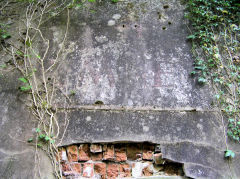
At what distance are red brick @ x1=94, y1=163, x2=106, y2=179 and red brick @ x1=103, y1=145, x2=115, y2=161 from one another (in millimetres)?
80

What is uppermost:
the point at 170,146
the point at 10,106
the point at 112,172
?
the point at 10,106

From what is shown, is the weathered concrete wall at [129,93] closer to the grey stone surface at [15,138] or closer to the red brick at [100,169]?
the grey stone surface at [15,138]

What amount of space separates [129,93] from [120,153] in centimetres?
56

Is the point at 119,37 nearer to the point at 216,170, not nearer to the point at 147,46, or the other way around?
the point at 147,46

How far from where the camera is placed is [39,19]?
2.57 metres

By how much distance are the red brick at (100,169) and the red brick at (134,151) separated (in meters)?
0.24

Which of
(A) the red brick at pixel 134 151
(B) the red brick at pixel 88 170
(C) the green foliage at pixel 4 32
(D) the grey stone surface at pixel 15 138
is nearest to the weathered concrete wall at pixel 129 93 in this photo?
(D) the grey stone surface at pixel 15 138

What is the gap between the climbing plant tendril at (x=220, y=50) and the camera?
82.8 inches

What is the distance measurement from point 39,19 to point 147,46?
129 centimetres

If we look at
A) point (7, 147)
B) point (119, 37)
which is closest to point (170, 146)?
point (119, 37)

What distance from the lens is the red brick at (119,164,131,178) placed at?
1.97 metres

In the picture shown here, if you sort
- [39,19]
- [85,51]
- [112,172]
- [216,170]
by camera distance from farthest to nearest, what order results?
[39,19], [85,51], [112,172], [216,170]

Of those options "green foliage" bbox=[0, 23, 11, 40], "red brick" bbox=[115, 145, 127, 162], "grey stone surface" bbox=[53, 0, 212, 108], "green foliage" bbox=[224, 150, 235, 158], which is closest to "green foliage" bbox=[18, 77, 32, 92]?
"grey stone surface" bbox=[53, 0, 212, 108]

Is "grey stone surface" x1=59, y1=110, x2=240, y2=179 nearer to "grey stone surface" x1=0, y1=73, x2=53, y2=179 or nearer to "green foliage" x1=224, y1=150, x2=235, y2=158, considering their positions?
"green foliage" x1=224, y1=150, x2=235, y2=158
